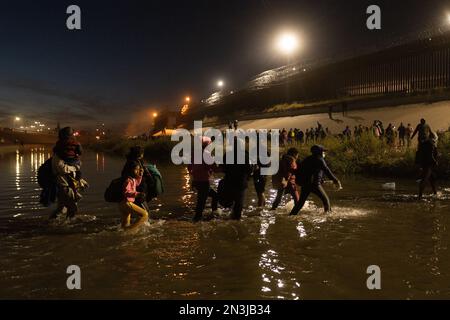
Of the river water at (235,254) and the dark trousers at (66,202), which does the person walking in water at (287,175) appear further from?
the dark trousers at (66,202)

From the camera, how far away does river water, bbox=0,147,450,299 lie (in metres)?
5.54

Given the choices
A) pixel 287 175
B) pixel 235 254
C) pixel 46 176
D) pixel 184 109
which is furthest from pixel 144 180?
pixel 184 109

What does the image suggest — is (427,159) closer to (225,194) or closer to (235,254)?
(225,194)

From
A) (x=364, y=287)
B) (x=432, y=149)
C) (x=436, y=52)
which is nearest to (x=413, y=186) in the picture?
(x=432, y=149)

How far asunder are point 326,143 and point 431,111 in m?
9.55

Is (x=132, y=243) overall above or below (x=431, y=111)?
below

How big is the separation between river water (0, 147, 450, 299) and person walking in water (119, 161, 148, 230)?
41 cm

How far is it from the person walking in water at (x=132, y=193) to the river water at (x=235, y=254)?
41 cm

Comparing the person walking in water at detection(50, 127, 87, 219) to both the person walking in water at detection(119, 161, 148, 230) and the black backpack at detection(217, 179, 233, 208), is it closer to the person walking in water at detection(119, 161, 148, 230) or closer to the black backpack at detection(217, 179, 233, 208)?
the person walking in water at detection(119, 161, 148, 230)

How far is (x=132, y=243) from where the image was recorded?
25.5 feet

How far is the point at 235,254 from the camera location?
7102 millimetres

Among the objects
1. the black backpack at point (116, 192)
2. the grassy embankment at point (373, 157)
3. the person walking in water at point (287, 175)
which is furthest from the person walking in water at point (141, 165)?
the grassy embankment at point (373, 157)

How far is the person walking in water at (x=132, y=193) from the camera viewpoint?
827 centimetres
